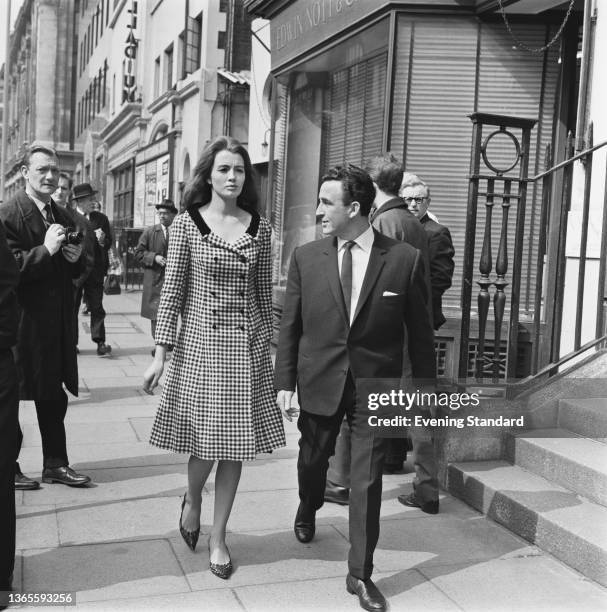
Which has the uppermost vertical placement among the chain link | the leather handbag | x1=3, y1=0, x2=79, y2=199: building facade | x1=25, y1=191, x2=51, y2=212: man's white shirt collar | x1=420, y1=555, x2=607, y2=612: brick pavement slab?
x1=3, y1=0, x2=79, y2=199: building facade

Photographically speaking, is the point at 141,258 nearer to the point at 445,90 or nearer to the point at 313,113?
the point at 313,113

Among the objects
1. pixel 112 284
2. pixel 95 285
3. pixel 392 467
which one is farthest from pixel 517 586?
pixel 112 284

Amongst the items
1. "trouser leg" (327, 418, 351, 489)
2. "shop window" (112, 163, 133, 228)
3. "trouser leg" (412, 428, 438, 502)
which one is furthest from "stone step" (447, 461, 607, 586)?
"shop window" (112, 163, 133, 228)

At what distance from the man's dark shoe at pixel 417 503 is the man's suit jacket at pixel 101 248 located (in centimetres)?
580

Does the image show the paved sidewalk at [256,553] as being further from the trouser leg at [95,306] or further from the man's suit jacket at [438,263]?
the trouser leg at [95,306]

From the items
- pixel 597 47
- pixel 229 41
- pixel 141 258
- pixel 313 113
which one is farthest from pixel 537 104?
pixel 229 41

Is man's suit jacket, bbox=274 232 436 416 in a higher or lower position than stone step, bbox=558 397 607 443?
higher

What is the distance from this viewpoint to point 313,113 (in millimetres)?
A: 11078

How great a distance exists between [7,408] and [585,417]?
330 centimetres

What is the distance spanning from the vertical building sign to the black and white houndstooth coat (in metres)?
22.8

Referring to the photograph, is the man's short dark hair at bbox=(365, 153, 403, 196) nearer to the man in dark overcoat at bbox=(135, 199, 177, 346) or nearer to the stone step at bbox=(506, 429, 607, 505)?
the stone step at bbox=(506, 429, 607, 505)

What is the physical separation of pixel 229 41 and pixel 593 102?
12.5 meters

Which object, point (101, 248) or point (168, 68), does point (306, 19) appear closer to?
point (101, 248)

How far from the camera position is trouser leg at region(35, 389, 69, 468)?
5129 millimetres
